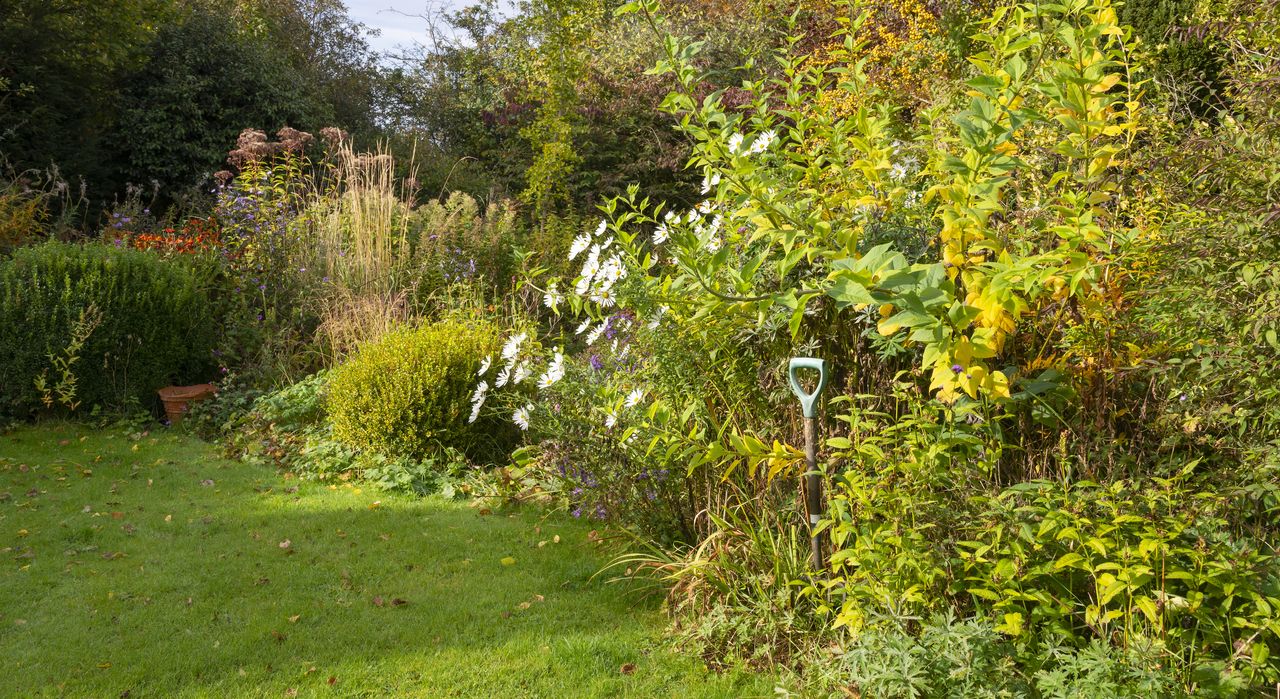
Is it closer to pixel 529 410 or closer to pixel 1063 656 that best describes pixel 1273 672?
pixel 1063 656

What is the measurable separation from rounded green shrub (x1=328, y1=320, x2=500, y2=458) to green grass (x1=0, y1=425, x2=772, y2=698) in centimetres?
39

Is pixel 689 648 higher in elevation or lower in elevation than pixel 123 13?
lower

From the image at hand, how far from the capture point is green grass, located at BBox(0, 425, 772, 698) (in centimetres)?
277

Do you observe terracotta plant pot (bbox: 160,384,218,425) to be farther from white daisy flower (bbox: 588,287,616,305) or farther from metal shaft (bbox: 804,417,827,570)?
metal shaft (bbox: 804,417,827,570)

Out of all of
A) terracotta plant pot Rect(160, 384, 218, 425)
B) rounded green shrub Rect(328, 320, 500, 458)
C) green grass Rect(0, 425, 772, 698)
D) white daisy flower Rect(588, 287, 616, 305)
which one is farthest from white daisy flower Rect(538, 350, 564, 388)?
terracotta plant pot Rect(160, 384, 218, 425)

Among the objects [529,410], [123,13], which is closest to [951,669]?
[529,410]

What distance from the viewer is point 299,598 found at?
3381 mm

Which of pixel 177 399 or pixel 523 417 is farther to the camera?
pixel 177 399

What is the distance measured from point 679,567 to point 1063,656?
1.50 metres

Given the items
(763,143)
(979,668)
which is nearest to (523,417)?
(763,143)

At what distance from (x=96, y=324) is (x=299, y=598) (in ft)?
11.2

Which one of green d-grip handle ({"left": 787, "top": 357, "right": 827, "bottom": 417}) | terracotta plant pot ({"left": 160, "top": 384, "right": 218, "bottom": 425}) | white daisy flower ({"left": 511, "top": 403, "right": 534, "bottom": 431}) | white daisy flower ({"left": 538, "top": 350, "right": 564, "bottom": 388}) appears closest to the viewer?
green d-grip handle ({"left": 787, "top": 357, "right": 827, "bottom": 417})

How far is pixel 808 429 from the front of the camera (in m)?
2.57

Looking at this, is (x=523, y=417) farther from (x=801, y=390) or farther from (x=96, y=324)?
(x=96, y=324)
